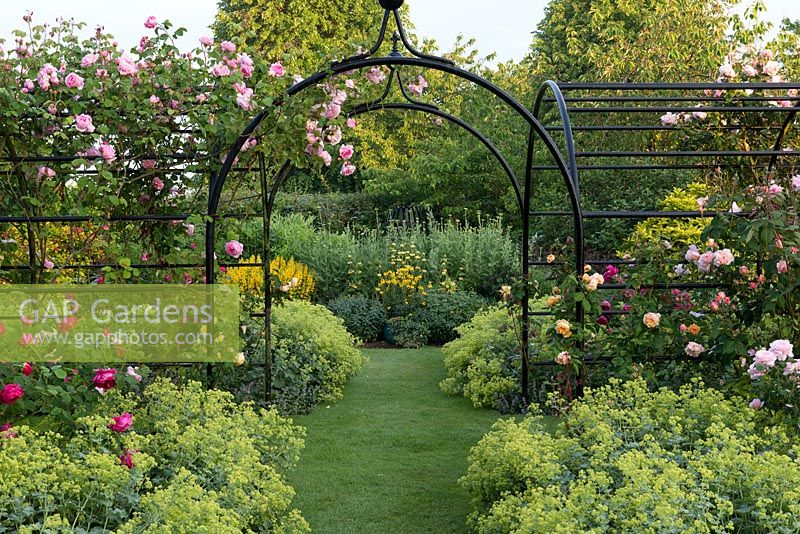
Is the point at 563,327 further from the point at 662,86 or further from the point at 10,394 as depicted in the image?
the point at 10,394

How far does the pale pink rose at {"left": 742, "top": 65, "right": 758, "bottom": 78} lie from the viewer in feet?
20.3

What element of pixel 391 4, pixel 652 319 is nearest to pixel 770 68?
pixel 652 319

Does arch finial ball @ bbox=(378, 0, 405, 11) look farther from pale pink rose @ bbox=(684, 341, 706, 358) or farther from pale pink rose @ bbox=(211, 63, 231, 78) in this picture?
pale pink rose @ bbox=(684, 341, 706, 358)

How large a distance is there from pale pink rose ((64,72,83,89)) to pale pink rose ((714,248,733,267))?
11.7ft

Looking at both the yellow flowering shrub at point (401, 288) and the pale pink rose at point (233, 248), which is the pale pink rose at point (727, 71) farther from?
the yellow flowering shrub at point (401, 288)

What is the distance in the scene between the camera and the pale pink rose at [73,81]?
185 inches

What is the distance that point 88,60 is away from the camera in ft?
16.0

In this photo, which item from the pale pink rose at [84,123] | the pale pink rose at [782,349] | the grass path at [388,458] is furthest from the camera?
the pale pink rose at [84,123]

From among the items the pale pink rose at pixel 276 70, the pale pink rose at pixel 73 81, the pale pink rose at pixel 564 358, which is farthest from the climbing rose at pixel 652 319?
the pale pink rose at pixel 73 81

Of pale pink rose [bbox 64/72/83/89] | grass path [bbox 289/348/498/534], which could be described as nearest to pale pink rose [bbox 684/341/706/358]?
grass path [bbox 289/348/498/534]

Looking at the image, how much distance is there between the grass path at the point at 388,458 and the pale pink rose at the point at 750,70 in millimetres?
3021

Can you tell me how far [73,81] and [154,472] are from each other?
2244 millimetres

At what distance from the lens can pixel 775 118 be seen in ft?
22.0

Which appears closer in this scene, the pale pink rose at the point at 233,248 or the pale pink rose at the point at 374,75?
the pale pink rose at the point at 233,248
